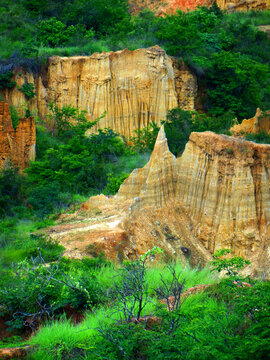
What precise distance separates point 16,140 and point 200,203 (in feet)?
31.3

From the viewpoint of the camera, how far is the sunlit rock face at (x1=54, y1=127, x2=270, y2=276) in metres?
17.2

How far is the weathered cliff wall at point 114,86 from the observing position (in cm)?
2945

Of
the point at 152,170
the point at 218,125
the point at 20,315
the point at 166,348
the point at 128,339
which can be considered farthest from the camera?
the point at 218,125

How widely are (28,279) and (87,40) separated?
22215mm

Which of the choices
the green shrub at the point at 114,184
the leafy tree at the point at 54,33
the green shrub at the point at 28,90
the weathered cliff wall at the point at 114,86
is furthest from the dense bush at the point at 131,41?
the green shrub at the point at 114,184

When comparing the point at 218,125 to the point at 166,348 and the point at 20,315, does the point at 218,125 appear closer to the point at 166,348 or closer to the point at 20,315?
the point at 20,315

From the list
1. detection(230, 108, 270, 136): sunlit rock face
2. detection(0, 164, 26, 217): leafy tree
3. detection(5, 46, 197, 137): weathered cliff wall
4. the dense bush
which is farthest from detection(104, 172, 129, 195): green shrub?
the dense bush

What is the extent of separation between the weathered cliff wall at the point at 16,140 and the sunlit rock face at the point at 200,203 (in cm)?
720

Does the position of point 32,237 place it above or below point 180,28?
below

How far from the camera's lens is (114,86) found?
97.2ft

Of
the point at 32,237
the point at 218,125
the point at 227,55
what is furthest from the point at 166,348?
the point at 227,55

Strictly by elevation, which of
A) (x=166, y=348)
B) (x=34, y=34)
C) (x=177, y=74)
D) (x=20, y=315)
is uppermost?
(x=34, y=34)

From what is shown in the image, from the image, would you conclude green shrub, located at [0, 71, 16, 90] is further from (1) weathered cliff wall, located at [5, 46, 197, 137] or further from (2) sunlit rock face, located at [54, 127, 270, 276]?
(2) sunlit rock face, located at [54, 127, 270, 276]

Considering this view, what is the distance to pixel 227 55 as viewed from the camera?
3338 cm
